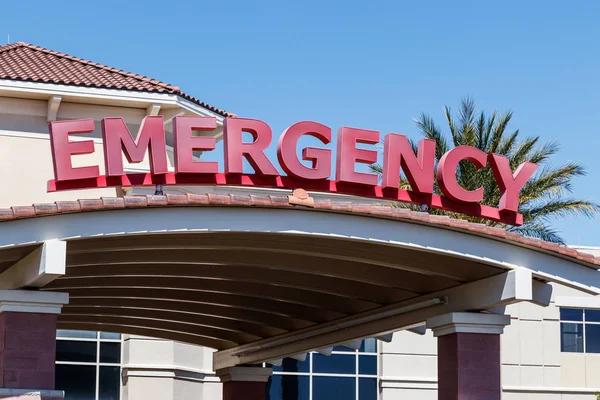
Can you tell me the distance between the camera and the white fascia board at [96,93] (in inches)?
1222

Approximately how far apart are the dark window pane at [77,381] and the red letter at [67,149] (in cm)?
1607

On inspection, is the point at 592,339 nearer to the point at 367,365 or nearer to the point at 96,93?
the point at 367,365

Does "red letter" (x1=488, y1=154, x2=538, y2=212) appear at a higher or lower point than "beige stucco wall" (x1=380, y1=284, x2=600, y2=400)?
higher

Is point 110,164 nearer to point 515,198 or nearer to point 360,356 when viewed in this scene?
point 515,198

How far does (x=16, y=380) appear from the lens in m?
17.0

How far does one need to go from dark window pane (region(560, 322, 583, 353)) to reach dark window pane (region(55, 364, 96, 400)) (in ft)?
55.6

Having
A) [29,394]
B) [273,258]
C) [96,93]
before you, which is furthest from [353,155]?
[96,93]

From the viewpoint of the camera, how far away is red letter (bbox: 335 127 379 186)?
19906mm

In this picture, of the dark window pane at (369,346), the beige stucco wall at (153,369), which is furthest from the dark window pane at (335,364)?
the beige stucco wall at (153,369)

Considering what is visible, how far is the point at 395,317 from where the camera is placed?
879 inches

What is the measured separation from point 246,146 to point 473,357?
5487 millimetres

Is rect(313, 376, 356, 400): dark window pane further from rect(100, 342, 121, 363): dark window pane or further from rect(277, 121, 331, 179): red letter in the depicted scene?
rect(277, 121, 331, 179): red letter

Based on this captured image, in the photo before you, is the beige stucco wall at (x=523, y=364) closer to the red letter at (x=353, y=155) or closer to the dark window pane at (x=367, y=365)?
the dark window pane at (x=367, y=365)

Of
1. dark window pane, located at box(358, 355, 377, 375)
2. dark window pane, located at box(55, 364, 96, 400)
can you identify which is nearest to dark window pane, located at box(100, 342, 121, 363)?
dark window pane, located at box(55, 364, 96, 400)
